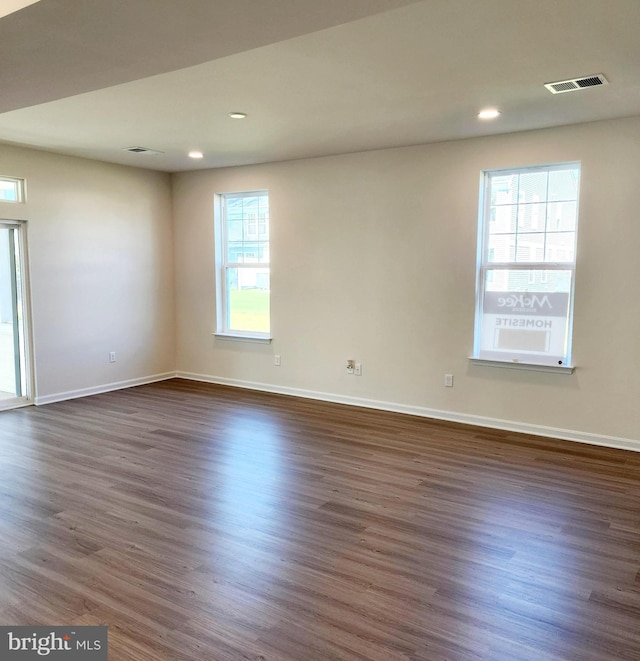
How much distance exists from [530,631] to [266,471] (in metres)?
2.09

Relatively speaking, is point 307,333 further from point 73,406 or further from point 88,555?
point 88,555

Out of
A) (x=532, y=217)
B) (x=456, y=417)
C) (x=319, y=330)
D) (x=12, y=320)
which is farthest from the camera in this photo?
(x=319, y=330)

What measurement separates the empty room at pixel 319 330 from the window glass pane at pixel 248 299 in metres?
0.04

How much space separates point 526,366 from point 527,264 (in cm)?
90

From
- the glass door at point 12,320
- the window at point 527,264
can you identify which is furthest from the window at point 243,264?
the window at point 527,264

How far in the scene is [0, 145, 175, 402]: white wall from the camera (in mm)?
5586

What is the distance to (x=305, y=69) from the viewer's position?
121 inches

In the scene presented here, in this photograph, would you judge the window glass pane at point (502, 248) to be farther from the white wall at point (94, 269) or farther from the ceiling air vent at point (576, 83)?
the white wall at point (94, 269)

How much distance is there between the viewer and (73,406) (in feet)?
18.6

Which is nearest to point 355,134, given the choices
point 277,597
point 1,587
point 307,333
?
point 307,333

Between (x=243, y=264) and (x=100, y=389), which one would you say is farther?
(x=243, y=264)

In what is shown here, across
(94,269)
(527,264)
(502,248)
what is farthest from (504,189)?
(94,269)

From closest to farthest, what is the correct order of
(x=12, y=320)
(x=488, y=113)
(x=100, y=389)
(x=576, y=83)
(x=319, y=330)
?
(x=576, y=83), (x=488, y=113), (x=12, y=320), (x=319, y=330), (x=100, y=389)

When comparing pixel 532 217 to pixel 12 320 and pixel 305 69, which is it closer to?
pixel 305 69
